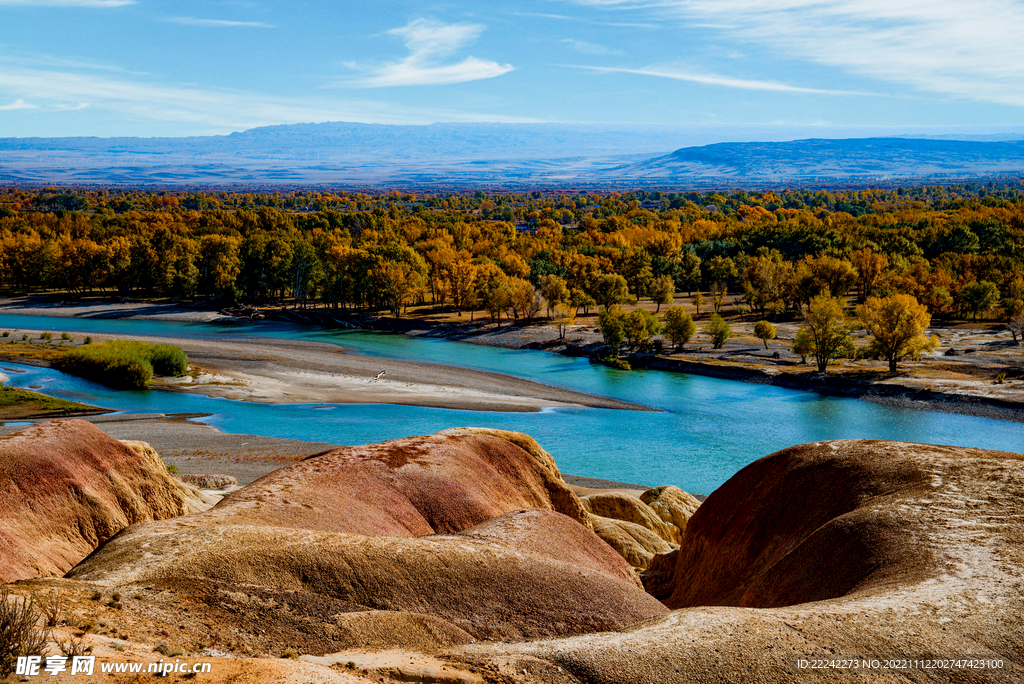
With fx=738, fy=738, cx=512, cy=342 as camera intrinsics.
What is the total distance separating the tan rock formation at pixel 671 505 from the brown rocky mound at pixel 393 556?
10401mm

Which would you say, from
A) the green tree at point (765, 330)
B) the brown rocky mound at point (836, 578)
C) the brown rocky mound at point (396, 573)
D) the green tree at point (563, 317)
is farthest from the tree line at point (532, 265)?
the brown rocky mound at point (396, 573)

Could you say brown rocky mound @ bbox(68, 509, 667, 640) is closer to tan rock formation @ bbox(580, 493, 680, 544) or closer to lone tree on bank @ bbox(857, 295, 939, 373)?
tan rock formation @ bbox(580, 493, 680, 544)

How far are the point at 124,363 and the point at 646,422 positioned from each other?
163ft

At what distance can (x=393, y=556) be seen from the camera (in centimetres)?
1819

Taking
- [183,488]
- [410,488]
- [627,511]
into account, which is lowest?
[627,511]

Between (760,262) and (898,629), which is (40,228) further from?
(898,629)

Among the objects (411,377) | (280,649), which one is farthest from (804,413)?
(280,649)

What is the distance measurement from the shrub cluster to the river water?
5.67 ft

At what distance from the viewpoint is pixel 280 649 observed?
14180mm

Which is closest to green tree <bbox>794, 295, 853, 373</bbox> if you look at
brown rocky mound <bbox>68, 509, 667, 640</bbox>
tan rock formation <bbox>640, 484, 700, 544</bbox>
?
tan rock formation <bbox>640, 484, 700, 544</bbox>

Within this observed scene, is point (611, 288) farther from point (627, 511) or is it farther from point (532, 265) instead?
point (627, 511)

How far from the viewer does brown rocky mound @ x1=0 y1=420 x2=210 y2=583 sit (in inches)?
837

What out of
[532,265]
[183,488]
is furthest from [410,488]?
[532,265]

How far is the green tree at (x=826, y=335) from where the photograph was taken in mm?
77500
